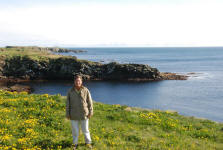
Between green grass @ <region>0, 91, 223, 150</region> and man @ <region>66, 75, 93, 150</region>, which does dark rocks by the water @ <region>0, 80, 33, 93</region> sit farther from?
man @ <region>66, 75, 93, 150</region>

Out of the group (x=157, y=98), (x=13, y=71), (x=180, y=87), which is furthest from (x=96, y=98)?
(x=13, y=71)

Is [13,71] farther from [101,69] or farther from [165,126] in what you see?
[165,126]

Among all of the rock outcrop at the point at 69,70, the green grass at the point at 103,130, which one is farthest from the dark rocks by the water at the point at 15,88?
the green grass at the point at 103,130

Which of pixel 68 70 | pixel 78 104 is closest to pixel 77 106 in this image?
pixel 78 104

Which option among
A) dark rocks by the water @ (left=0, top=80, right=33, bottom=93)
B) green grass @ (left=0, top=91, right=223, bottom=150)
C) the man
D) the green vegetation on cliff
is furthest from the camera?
the green vegetation on cliff

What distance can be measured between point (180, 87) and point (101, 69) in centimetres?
3705

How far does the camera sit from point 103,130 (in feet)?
42.8

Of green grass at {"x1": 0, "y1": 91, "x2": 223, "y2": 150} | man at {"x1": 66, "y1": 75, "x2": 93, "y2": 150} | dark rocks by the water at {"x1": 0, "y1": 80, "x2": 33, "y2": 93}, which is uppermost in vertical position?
man at {"x1": 66, "y1": 75, "x2": 93, "y2": 150}

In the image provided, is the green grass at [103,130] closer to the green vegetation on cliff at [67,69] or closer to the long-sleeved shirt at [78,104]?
the long-sleeved shirt at [78,104]

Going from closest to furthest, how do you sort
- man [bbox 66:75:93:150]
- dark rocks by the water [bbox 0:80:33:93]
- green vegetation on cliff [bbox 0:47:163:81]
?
man [bbox 66:75:93:150]
dark rocks by the water [bbox 0:80:33:93]
green vegetation on cliff [bbox 0:47:163:81]

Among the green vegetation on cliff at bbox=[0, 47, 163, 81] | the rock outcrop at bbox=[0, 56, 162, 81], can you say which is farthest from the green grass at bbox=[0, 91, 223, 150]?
the green vegetation on cliff at bbox=[0, 47, 163, 81]

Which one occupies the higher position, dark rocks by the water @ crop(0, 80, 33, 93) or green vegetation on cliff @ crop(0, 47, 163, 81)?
green vegetation on cliff @ crop(0, 47, 163, 81)

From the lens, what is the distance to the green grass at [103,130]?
1098 cm

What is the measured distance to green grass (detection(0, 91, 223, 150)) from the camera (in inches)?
432
